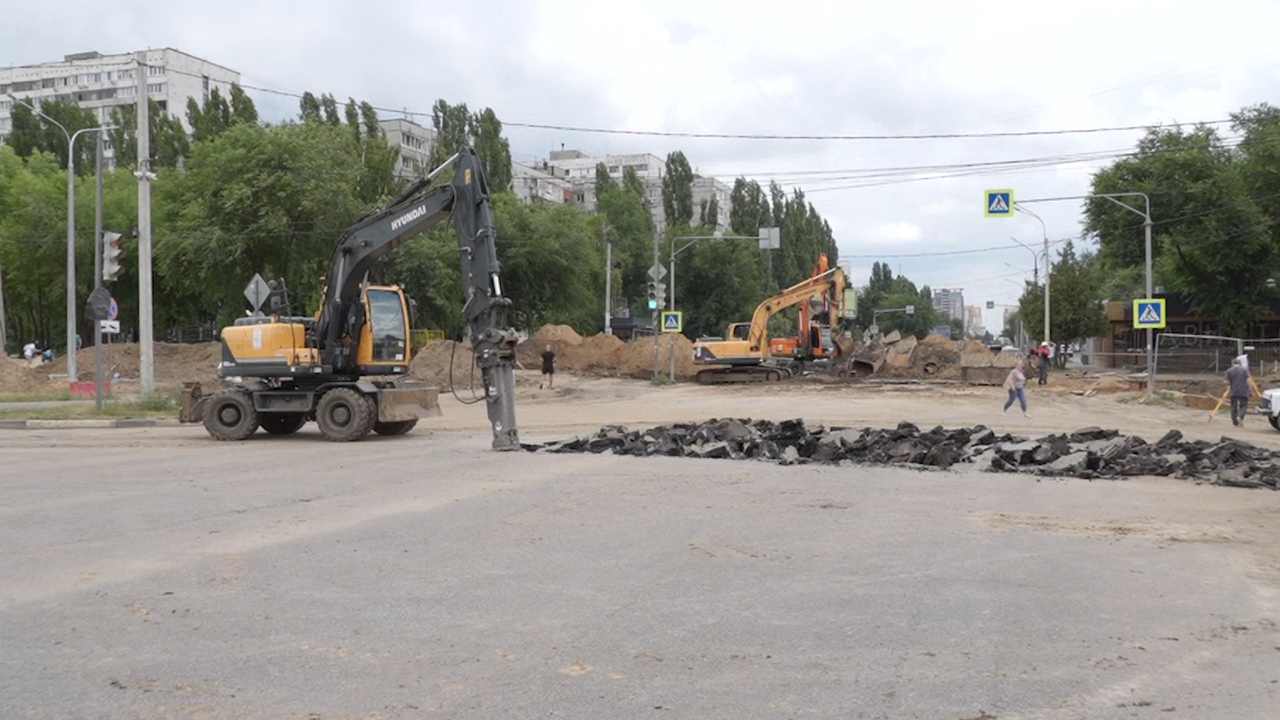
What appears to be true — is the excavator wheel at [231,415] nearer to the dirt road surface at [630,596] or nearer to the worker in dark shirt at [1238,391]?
the dirt road surface at [630,596]

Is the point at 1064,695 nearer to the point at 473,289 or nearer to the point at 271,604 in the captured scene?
the point at 271,604

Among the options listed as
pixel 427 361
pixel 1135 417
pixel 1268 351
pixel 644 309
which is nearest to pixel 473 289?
pixel 1135 417

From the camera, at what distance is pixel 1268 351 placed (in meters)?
47.4

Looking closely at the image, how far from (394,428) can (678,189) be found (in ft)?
251

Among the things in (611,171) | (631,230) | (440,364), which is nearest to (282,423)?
(440,364)

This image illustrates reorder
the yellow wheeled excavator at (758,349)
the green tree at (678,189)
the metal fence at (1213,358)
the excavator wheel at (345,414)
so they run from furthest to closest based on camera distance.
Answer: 1. the green tree at (678,189)
2. the metal fence at (1213,358)
3. the yellow wheeled excavator at (758,349)
4. the excavator wheel at (345,414)

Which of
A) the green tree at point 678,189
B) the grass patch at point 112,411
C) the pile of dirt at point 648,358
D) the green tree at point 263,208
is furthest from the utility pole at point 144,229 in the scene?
the green tree at point 678,189

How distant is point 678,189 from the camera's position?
317 ft

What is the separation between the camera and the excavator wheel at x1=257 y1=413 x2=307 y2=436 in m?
22.5

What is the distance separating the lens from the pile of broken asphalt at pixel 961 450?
16172 millimetres

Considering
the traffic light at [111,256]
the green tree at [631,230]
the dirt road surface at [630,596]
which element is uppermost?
the green tree at [631,230]

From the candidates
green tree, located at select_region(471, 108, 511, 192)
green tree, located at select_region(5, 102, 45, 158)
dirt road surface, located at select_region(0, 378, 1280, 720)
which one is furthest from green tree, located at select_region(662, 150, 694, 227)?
dirt road surface, located at select_region(0, 378, 1280, 720)

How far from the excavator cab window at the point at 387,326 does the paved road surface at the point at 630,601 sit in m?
7.18

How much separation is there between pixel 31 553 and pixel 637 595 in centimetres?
535
